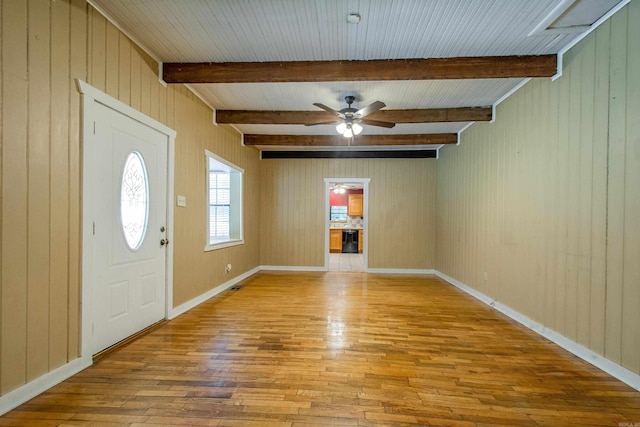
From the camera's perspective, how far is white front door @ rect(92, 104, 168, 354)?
2416 mm

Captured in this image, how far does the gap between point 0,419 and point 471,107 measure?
5.56 m

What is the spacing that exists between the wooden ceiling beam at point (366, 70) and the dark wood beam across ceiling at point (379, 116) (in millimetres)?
1095

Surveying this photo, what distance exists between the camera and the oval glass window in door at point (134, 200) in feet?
8.91

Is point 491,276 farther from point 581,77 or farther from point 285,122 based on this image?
point 285,122

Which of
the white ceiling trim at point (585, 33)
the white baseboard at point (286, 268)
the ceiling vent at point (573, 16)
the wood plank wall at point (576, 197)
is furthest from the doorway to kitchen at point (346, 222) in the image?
the ceiling vent at point (573, 16)

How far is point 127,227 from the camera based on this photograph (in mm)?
2754

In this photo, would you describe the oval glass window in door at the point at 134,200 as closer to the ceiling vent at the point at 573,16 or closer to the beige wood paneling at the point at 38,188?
the beige wood paneling at the point at 38,188

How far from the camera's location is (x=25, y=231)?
6.00 ft

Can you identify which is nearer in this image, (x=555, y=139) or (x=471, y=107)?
(x=555, y=139)

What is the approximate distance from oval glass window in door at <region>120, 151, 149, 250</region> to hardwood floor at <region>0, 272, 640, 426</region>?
3.43 ft

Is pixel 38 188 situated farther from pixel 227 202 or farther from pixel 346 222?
pixel 346 222

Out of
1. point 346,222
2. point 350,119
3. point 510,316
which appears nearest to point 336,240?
point 346,222

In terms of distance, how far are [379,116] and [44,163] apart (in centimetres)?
385

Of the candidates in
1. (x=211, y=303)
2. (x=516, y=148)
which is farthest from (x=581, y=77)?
(x=211, y=303)
